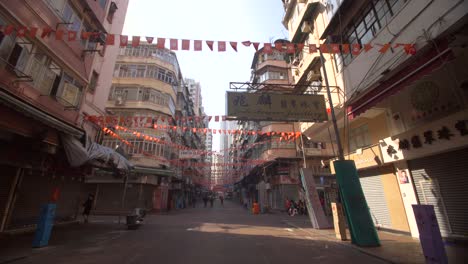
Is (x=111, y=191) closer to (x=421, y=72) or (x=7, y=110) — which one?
(x=7, y=110)

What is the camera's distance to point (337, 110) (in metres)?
11.6

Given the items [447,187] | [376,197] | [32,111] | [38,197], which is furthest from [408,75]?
[38,197]

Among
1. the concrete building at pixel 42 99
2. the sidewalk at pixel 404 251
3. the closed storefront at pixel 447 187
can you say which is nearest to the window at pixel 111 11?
the concrete building at pixel 42 99

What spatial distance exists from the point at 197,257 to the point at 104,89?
1395cm


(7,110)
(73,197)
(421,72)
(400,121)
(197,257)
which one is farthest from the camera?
(73,197)

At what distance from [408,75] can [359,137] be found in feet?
22.4

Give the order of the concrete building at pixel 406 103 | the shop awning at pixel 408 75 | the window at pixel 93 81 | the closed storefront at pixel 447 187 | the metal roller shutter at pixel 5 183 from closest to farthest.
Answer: the shop awning at pixel 408 75, the concrete building at pixel 406 103, the closed storefront at pixel 447 187, the metal roller shutter at pixel 5 183, the window at pixel 93 81

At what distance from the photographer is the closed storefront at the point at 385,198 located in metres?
10.3

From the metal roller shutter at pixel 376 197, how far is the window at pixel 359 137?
1.48 meters

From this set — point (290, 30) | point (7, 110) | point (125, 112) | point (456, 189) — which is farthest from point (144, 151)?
point (456, 189)

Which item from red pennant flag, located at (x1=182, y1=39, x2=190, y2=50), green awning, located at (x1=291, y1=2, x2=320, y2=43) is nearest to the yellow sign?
red pennant flag, located at (x1=182, y1=39, x2=190, y2=50)

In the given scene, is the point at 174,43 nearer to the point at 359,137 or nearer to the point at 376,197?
the point at 359,137

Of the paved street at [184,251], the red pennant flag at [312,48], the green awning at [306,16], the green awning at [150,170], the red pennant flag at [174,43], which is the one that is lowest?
the paved street at [184,251]

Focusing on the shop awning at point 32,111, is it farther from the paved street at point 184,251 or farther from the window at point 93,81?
the window at point 93,81
